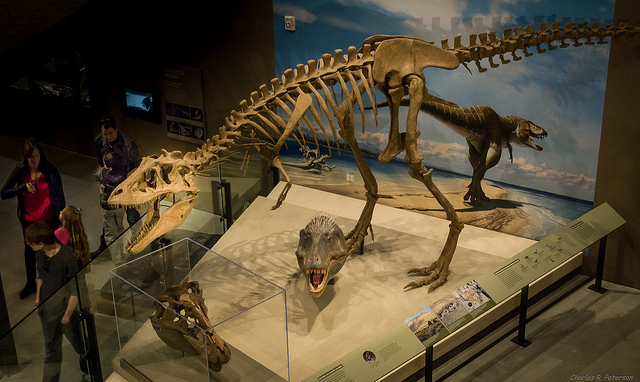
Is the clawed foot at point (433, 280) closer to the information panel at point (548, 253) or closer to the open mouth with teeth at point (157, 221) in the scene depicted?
the information panel at point (548, 253)

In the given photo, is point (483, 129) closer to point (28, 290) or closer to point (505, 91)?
point (505, 91)

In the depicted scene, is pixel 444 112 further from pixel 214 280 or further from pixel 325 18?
pixel 214 280

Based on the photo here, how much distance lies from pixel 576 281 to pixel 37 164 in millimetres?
5053

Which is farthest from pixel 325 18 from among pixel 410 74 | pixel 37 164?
pixel 37 164

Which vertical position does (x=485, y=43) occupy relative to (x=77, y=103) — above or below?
above

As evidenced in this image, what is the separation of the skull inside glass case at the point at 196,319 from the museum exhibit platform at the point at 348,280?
2 cm

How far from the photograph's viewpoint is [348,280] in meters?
5.57

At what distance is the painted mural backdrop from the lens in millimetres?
5609

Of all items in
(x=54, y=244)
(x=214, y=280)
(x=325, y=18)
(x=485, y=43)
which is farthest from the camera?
(x=325, y=18)

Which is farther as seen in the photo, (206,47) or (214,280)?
(206,47)

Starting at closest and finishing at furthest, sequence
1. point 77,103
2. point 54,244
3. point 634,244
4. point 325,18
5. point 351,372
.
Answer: point 351,372
point 54,244
point 634,244
point 325,18
point 77,103

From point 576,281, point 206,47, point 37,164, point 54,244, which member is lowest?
point 576,281

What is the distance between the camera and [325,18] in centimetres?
660

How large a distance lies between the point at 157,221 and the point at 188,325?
2.80 feet
